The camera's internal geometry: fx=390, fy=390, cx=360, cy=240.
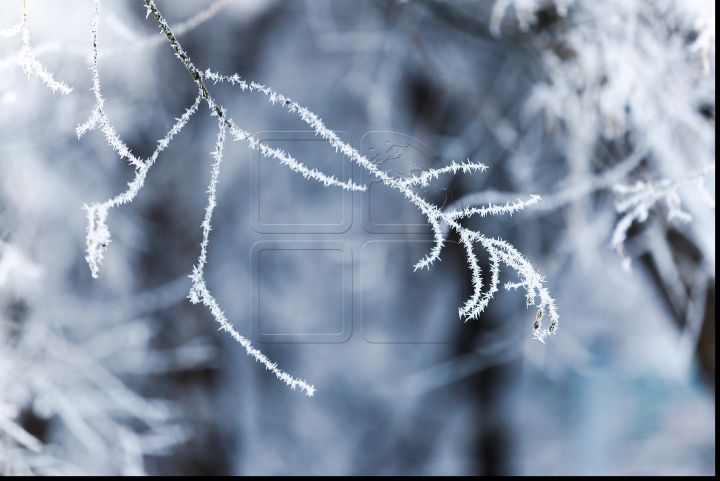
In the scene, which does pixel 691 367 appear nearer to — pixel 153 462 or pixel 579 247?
pixel 579 247

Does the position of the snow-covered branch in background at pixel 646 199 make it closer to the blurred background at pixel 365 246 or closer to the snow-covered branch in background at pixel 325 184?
the blurred background at pixel 365 246

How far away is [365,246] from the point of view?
0.61m

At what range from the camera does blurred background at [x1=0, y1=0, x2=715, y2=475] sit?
605 mm

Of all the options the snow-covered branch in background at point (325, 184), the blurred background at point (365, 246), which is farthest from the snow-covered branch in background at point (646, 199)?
the snow-covered branch in background at point (325, 184)

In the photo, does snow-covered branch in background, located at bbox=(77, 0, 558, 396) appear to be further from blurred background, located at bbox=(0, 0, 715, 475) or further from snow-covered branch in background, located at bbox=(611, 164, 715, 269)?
snow-covered branch in background, located at bbox=(611, 164, 715, 269)

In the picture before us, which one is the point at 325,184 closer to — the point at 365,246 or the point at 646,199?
the point at 365,246

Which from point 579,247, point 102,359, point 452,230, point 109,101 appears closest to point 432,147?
point 452,230

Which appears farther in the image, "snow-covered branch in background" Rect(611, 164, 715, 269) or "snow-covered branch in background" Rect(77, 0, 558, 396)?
"snow-covered branch in background" Rect(611, 164, 715, 269)

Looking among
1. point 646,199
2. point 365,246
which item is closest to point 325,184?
point 365,246

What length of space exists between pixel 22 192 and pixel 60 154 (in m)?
0.09

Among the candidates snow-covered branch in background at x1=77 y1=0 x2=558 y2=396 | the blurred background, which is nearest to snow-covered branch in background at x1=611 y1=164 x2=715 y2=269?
the blurred background

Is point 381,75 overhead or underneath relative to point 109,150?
overhead

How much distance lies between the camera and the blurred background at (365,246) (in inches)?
23.8

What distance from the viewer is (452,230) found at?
1.99 feet
